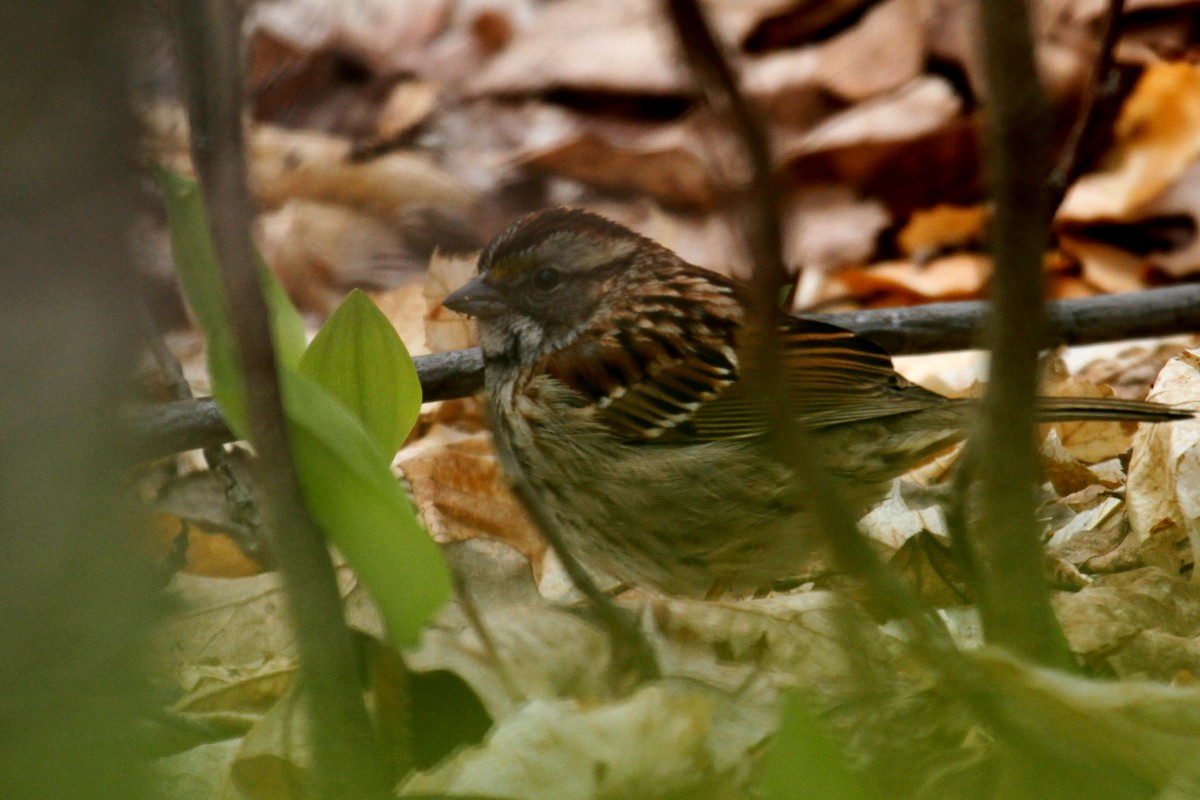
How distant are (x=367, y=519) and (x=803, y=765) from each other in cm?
61

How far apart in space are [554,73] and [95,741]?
5.48 metres

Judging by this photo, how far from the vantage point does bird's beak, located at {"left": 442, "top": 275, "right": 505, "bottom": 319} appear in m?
3.29

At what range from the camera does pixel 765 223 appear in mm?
1189

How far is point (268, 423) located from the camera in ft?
4.53

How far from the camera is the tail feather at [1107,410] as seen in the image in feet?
7.94

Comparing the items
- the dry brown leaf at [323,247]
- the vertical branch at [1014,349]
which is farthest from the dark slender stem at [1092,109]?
the dry brown leaf at [323,247]

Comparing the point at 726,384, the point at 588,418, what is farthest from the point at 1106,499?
the point at 588,418

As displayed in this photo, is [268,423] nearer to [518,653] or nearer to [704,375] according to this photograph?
[518,653]

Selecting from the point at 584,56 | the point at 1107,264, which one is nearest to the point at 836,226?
the point at 1107,264

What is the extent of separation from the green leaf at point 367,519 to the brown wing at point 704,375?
123cm

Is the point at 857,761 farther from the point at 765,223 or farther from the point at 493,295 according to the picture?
the point at 493,295

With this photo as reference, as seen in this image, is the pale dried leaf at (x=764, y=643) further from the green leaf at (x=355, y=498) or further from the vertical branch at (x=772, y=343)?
the green leaf at (x=355, y=498)

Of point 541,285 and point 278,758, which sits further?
point 541,285

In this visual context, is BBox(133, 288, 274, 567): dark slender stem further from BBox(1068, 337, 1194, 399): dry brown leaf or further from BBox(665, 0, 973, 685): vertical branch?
BBox(1068, 337, 1194, 399): dry brown leaf
